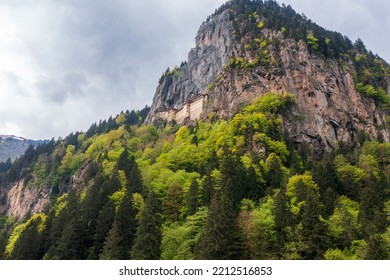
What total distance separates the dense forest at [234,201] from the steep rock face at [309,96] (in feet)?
10.3

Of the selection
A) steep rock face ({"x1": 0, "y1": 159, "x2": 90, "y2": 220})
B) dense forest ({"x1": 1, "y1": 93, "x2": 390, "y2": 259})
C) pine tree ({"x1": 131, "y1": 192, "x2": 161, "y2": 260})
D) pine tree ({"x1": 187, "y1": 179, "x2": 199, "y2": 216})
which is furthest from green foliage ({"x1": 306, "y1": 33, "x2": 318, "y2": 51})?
pine tree ({"x1": 131, "y1": 192, "x2": 161, "y2": 260})

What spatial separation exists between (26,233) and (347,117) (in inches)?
3056

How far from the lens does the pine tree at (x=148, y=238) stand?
154 feet

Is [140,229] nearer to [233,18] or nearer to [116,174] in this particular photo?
[116,174]

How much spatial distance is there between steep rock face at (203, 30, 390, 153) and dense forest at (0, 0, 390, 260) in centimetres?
313

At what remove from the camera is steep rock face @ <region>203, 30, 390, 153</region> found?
312ft

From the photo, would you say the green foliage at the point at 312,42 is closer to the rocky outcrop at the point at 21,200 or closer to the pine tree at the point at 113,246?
the pine tree at the point at 113,246

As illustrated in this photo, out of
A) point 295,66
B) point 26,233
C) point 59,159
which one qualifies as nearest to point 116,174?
point 26,233

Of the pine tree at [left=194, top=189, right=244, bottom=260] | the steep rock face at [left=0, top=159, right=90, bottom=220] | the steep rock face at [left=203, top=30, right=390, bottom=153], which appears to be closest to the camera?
the pine tree at [left=194, top=189, right=244, bottom=260]

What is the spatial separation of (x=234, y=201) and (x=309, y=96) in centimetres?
5503

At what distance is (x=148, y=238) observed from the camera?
48219 millimetres

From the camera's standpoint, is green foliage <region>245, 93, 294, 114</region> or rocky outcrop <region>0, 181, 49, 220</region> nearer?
green foliage <region>245, 93, 294, 114</region>

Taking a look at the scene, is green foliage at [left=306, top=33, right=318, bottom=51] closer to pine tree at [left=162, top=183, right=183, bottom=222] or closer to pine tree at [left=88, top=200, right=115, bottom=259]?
pine tree at [left=162, top=183, right=183, bottom=222]

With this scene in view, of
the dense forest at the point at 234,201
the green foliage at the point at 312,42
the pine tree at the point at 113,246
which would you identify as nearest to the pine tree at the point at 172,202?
the dense forest at the point at 234,201
